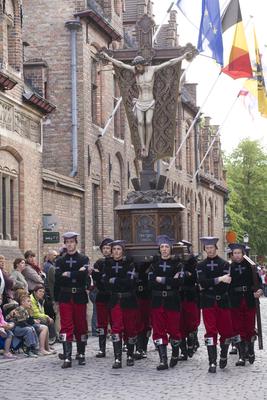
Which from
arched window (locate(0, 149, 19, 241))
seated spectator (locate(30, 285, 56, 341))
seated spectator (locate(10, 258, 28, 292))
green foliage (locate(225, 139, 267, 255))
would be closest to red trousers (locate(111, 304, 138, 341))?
seated spectator (locate(30, 285, 56, 341))

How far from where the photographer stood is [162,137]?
16.8 m

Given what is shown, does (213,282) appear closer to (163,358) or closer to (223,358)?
(223,358)

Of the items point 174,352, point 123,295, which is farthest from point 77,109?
point 174,352

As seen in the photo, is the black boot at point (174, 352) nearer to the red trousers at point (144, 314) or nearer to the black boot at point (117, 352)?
the black boot at point (117, 352)

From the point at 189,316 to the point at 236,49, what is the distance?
14.4m

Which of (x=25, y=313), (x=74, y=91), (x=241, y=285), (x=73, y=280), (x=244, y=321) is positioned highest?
(x=74, y=91)

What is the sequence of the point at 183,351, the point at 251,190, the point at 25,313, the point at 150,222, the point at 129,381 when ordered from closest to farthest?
the point at 129,381 < the point at 183,351 < the point at 25,313 < the point at 150,222 < the point at 251,190

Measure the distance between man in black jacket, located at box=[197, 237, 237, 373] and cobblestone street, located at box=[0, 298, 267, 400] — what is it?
0.50 metres

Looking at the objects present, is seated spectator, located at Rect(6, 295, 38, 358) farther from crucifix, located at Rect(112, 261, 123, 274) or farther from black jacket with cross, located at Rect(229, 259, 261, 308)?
black jacket with cross, located at Rect(229, 259, 261, 308)

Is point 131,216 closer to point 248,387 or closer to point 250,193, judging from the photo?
point 248,387

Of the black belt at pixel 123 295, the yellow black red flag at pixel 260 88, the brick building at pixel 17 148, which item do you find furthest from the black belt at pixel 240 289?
the yellow black red flag at pixel 260 88

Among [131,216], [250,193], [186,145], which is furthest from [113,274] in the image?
[250,193]

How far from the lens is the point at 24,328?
49.3ft

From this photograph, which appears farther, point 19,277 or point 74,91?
point 74,91
